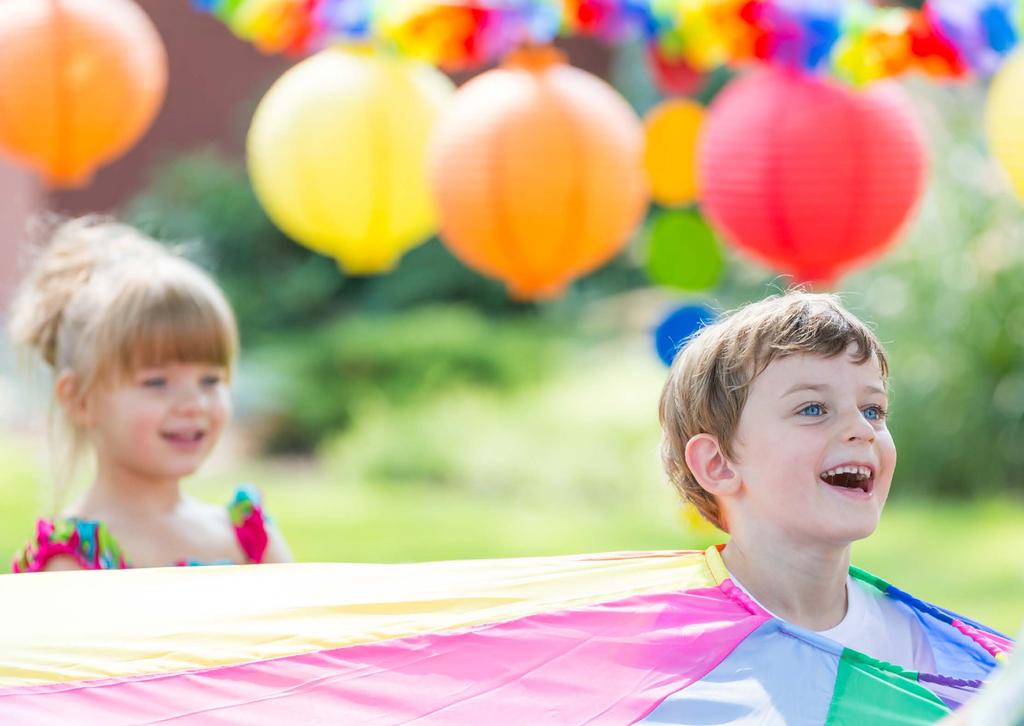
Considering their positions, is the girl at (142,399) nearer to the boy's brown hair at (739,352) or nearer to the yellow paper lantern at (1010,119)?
the boy's brown hair at (739,352)

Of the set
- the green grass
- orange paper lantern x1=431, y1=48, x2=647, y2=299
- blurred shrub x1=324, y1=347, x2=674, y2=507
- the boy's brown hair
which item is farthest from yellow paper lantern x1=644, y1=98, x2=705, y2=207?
blurred shrub x1=324, y1=347, x2=674, y2=507

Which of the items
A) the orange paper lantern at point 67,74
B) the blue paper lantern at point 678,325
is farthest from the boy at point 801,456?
the orange paper lantern at point 67,74

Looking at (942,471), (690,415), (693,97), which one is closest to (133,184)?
(693,97)

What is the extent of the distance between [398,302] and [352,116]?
22.9ft

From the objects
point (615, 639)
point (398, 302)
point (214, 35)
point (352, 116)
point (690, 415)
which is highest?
point (214, 35)

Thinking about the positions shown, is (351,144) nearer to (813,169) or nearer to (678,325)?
(678,325)

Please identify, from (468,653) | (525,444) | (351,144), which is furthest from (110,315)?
(525,444)

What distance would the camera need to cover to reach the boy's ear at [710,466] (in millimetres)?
2342

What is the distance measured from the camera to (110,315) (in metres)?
3.29

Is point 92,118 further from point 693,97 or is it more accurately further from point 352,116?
point 693,97

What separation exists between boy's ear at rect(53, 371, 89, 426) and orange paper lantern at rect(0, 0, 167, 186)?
1212 mm

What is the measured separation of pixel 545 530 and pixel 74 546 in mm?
4569

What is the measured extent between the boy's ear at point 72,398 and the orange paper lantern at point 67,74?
1.21m

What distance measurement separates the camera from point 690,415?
240cm
